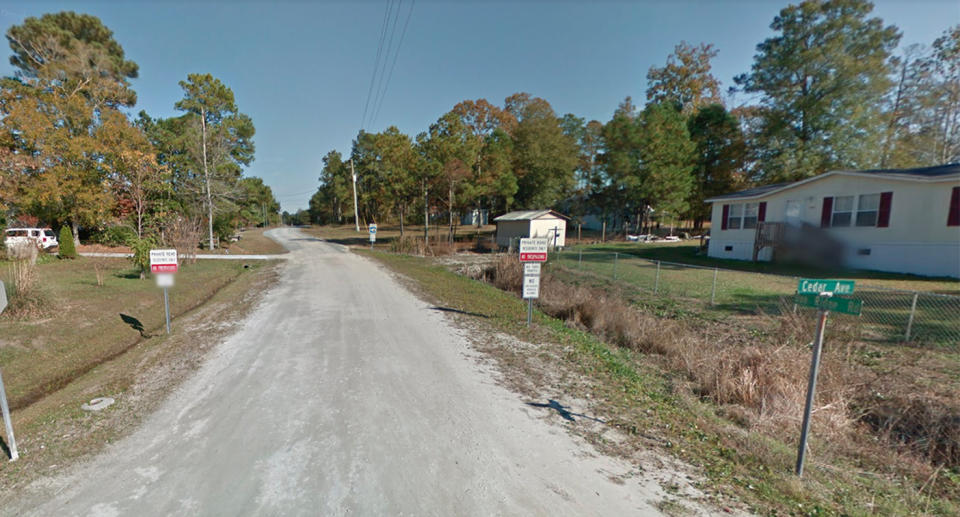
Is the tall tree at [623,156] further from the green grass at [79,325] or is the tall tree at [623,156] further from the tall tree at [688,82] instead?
the green grass at [79,325]

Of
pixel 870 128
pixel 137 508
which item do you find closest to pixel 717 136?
pixel 870 128

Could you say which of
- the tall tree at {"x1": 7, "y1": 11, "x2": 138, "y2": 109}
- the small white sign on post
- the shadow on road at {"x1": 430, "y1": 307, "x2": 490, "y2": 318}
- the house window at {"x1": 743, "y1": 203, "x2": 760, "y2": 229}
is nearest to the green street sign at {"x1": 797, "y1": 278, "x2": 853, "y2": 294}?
the shadow on road at {"x1": 430, "y1": 307, "x2": 490, "y2": 318}

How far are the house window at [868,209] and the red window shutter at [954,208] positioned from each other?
1854 mm

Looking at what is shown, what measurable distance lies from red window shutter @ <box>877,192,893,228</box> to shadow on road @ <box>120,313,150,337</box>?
24714 millimetres

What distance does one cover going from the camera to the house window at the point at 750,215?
20500 millimetres

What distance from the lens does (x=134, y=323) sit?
8453 millimetres

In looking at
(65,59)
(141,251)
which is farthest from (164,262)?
(65,59)

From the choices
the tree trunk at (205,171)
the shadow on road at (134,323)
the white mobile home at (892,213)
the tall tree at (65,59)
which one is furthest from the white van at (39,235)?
the white mobile home at (892,213)

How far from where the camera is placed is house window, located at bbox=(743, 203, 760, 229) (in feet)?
67.3

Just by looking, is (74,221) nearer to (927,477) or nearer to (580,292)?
(580,292)

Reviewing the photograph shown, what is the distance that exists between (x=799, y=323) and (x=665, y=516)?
5929mm

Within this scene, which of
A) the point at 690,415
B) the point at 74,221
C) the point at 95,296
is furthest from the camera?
the point at 74,221

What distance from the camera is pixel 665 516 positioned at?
268 centimetres

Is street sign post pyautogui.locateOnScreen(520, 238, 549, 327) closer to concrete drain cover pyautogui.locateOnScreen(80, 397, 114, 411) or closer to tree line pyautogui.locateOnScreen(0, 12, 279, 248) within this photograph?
concrete drain cover pyautogui.locateOnScreen(80, 397, 114, 411)
